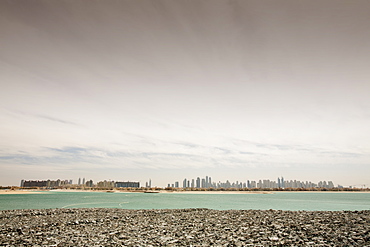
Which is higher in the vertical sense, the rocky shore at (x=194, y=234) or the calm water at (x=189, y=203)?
the rocky shore at (x=194, y=234)

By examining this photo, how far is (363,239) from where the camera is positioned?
40.8ft

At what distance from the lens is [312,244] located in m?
12.0

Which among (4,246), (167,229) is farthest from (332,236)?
(4,246)

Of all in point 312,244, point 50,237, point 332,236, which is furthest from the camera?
point 50,237

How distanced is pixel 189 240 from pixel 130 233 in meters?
4.61

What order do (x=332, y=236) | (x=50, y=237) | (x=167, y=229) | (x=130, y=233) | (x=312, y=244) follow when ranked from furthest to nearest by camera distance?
(x=167, y=229)
(x=130, y=233)
(x=50, y=237)
(x=332, y=236)
(x=312, y=244)

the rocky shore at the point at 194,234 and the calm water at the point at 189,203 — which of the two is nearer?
the rocky shore at the point at 194,234

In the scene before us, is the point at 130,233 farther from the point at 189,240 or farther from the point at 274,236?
the point at 274,236

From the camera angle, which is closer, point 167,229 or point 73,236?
point 73,236

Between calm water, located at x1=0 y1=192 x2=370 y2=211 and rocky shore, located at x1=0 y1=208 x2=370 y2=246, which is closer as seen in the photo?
rocky shore, located at x1=0 y1=208 x2=370 y2=246

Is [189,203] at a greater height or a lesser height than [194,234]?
lesser

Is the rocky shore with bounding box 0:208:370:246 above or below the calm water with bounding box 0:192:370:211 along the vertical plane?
above

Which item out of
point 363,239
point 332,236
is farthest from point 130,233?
point 363,239

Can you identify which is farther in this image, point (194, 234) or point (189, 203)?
point (189, 203)
